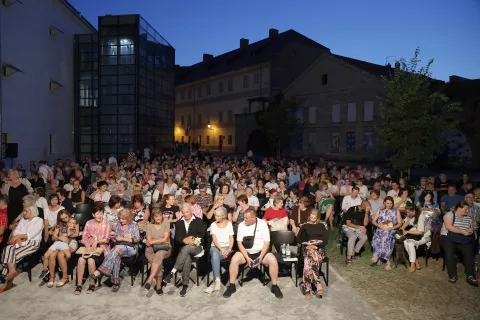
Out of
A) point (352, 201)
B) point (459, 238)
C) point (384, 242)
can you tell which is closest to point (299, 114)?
point (352, 201)

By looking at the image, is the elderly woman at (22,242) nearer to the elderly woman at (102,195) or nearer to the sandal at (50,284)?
the sandal at (50,284)

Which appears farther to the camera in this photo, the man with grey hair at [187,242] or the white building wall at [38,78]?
the white building wall at [38,78]

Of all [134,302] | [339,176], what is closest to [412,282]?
[134,302]

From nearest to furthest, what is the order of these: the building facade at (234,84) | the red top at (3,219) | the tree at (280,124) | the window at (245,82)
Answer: the red top at (3,219), the tree at (280,124), the building facade at (234,84), the window at (245,82)

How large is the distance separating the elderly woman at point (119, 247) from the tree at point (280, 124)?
90.6ft

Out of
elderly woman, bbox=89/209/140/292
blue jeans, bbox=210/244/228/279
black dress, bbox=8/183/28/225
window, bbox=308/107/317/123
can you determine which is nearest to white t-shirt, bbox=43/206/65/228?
Answer: black dress, bbox=8/183/28/225

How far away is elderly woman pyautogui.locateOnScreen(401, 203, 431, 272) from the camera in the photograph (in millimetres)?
7645

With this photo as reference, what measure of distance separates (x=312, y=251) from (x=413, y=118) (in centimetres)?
1202

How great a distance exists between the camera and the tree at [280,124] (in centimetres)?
3362

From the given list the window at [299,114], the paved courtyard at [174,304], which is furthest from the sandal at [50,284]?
the window at [299,114]

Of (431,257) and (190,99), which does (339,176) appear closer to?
(431,257)

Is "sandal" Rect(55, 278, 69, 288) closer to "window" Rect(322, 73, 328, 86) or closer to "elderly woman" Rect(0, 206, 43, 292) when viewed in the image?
"elderly woman" Rect(0, 206, 43, 292)

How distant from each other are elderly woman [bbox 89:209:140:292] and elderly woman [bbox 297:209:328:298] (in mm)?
3129

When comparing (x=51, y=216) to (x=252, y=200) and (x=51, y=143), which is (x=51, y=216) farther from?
(x=51, y=143)
